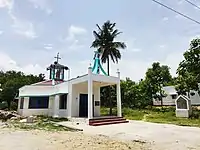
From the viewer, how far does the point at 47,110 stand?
70.3ft

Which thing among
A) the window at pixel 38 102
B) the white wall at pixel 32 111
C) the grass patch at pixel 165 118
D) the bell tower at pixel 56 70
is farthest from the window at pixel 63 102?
the grass patch at pixel 165 118

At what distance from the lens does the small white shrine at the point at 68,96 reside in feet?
58.1

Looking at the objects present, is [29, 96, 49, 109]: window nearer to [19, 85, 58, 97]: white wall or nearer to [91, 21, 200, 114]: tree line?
[19, 85, 58, 97]: white wall

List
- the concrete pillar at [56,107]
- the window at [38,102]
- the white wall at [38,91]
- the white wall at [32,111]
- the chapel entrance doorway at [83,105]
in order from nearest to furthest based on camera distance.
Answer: the chapel entrance doorway at [83,105] < the concrete pillar at [56,107] < the white wall at [32,111] < the window at [38,102] < the white wall at [38,91]

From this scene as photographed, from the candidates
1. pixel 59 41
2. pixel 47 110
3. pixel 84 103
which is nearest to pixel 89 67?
pixel 59 41

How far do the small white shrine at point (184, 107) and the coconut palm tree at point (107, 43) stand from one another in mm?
9010

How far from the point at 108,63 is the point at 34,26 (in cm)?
1477

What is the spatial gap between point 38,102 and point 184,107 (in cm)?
1483

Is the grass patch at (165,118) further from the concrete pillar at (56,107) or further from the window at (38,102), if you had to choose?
the window at (38,102)

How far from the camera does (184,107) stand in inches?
750

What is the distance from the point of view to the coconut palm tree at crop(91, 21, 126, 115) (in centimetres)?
2462

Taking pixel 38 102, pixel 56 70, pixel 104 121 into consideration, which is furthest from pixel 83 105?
pixel 56 70

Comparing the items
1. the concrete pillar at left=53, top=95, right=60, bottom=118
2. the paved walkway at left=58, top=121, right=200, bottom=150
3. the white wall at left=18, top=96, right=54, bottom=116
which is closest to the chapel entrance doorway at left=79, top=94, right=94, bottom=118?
the concrete pillar at left=53, top=95, right=60, bottom=118

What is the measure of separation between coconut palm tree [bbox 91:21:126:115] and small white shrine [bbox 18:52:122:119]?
18.2 ft
